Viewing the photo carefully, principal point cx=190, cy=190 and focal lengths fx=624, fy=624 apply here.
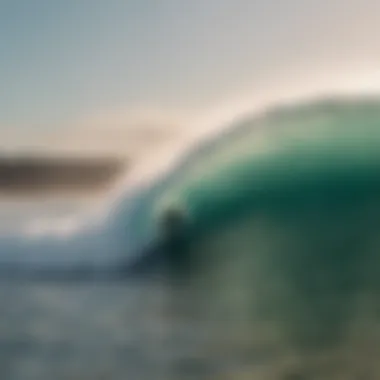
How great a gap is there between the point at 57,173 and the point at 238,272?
1.30ft

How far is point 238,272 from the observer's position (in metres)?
1.19

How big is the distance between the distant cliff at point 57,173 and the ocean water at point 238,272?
0.06m

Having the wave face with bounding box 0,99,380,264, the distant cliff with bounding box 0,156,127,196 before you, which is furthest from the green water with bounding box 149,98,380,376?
the distant cliff with bounding box 0,156,127,196

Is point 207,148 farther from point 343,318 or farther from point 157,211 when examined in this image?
point 343,318

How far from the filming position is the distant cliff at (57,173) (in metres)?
1.20

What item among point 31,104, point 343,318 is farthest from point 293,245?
point 31,104

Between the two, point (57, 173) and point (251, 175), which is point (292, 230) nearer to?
point (251, 175)

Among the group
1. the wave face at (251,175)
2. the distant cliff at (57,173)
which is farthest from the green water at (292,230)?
the distant cliff at (57,173)

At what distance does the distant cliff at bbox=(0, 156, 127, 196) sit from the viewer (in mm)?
1199

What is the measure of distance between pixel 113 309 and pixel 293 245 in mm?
363

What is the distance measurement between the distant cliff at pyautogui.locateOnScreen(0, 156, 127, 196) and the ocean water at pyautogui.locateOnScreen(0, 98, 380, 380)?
0.06 meters

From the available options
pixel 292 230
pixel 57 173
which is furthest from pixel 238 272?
pixel 57 173

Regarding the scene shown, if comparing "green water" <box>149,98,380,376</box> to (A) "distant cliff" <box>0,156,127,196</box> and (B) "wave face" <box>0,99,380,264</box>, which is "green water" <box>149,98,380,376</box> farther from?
(A) "distant cliff" <box>0,156,127,196</box>

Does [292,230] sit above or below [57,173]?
below
